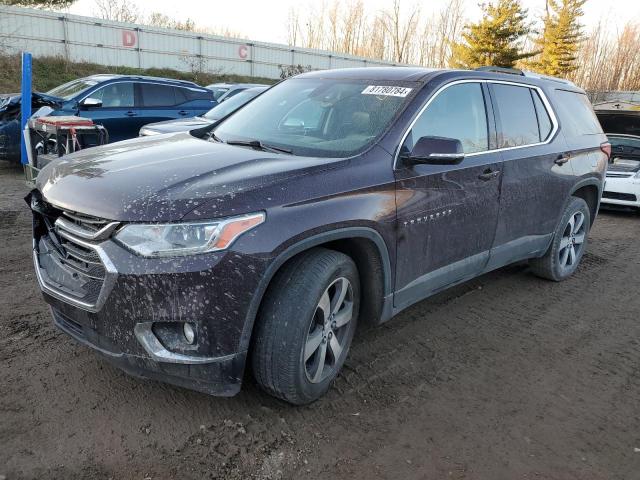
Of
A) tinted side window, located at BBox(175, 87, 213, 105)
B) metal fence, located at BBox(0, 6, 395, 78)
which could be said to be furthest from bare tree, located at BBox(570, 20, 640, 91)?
tinted side window, located at BBox(175, 87, 213, 105)

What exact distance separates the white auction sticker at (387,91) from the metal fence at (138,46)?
→ 2390 cm

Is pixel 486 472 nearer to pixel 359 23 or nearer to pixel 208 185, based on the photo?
pixel 208 185

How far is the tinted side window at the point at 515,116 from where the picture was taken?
4.02 metres

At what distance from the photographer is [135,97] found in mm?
10125

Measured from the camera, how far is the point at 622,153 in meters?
9.73

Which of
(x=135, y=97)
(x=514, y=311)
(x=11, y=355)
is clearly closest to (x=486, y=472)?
(x=514, y=311)

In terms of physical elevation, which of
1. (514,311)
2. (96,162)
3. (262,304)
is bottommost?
(514,311)

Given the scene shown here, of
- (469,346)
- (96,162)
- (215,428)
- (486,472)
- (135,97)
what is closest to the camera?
(486,472)

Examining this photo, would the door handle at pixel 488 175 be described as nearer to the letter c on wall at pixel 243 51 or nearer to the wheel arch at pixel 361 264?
the wheel arch at pixel 361 264

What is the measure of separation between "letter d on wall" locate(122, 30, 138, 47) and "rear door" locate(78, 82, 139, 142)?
1802cm

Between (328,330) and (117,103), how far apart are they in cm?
849

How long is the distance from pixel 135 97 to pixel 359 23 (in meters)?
41.9

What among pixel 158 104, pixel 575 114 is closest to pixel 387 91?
pixel 575 114

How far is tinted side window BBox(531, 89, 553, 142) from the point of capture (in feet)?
14.6
